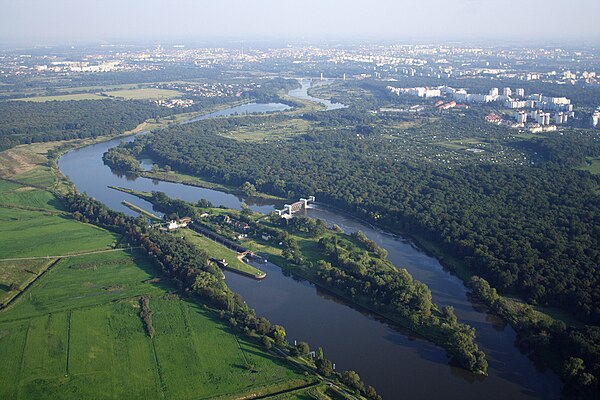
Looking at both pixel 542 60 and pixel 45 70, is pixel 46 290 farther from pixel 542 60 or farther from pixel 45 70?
pixel 542 60

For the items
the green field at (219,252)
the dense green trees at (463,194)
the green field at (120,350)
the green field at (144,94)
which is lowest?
the green field at (120,350)

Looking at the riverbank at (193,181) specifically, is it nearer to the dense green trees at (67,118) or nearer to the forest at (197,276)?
the forest at (197,276)

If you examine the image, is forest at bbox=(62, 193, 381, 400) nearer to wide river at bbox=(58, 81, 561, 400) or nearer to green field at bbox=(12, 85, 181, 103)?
wide river at bbox=(58, 81, 561, 400)

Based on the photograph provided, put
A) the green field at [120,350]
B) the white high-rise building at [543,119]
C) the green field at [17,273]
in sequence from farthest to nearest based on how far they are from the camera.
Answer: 1. the white high-rise building at [543,119]
2. the green field at [17,273]
3. the green field at [120,350]

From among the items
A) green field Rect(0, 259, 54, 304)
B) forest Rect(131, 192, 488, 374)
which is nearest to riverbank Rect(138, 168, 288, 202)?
forest Rect(131, 192, 488, 374)

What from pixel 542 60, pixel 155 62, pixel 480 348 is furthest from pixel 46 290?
pixel 542 60

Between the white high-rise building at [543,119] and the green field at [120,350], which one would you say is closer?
the green field at [120,350]

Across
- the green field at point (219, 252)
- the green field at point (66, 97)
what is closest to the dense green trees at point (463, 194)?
the green field at point (219, 252)

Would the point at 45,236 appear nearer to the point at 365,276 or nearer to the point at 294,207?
the point at 294,207
